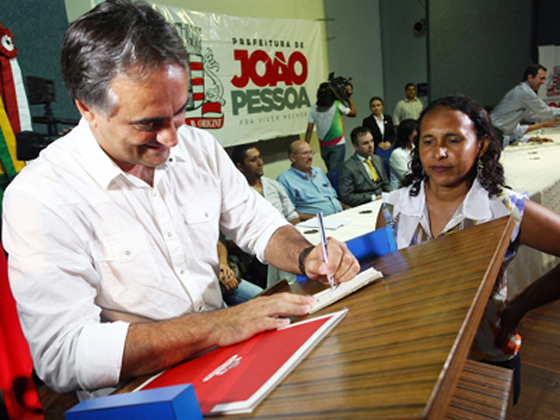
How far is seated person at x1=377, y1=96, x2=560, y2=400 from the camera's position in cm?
151

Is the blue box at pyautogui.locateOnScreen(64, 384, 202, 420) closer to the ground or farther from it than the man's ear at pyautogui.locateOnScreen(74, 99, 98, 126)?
closer to the ground

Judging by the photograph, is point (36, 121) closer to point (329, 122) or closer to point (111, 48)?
point (111, 48)

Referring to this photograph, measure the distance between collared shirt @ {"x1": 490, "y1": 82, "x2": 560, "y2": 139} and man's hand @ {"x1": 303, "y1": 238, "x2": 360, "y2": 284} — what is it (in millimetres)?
5471

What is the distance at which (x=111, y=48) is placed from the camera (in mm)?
859

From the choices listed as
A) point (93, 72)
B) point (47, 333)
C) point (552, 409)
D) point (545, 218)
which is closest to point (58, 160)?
point (93, 72)

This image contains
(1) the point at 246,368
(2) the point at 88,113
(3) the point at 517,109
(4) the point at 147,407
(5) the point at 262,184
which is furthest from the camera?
(3) the point at 517,109

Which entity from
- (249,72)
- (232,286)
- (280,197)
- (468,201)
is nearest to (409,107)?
(249,72)

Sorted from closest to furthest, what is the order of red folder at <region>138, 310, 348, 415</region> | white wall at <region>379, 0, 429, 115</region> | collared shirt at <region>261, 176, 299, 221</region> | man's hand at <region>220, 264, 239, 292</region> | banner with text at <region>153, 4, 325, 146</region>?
red folder at <region>138, 310, 348, 415</region> < man's hand at <region>220, 264, 239, 292</region> < collared shirt at <region>261, 176, 299, 221</region> < banner with text at <region>153, 4, 325, 146</region> < white wall at <region>379, 0, 429, 115</region>

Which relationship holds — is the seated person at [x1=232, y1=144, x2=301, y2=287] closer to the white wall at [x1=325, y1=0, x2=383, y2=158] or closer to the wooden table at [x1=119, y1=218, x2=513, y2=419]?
the wooden table at [x1=119, y1=218, x2=513, y2=419]

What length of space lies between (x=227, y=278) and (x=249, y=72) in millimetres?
3696

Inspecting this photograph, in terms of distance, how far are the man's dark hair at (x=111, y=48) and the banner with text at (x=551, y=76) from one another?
28.3 ft

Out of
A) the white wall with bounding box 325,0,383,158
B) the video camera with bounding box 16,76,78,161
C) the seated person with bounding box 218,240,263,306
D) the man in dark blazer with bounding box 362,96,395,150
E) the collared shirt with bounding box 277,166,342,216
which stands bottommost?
the seated person with bounding box 218,240,263,306

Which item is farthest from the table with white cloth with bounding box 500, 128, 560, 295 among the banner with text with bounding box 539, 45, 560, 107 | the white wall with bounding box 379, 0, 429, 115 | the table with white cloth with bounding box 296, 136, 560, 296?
the white wall with bounding box 379, 0, 429, 115

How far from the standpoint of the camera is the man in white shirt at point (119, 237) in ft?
2.70
